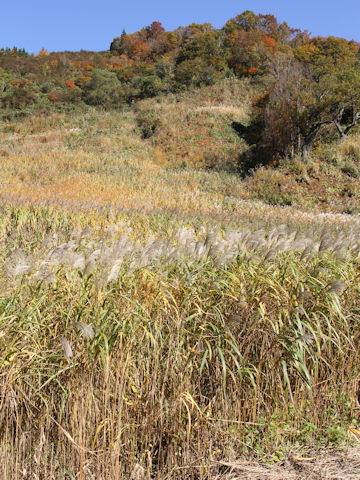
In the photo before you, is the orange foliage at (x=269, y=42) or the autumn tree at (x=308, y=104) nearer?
the autumn tree at (x=308, y=104)

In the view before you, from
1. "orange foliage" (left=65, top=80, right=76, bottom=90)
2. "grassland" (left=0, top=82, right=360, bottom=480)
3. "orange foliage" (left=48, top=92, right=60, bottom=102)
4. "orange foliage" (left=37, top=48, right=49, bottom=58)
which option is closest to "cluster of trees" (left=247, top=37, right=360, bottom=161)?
"grassland" (left=0, top=82, right=360, bottom=480)

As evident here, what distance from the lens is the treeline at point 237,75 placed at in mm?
18031

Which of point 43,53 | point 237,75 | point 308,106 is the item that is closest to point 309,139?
point 308,106

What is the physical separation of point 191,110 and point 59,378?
3047cm

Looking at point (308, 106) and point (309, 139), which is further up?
point (308, 106)

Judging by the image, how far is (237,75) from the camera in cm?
4069

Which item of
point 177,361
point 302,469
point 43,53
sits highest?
point 43,53

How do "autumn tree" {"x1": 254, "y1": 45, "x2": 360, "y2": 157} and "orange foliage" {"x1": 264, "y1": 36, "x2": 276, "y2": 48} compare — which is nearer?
"autumn tree" {"x1": 254, "y1": 45, "x2": 360, "y2": 157}

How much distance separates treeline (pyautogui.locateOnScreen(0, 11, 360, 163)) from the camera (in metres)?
18.0

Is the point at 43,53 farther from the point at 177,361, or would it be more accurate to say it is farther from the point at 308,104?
the point at 177,361

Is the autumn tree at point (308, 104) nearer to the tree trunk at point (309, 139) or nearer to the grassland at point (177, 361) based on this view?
the tree trunk at point (309, 139)

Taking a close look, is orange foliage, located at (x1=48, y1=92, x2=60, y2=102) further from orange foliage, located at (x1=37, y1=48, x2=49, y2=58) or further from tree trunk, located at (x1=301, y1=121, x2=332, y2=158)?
orange foliage, located at (x1=37, y1=48, x2=49, y2=58)

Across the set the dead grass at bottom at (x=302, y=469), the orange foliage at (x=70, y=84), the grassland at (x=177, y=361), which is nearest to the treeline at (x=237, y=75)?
the orange foliage at (x=70, y=84)

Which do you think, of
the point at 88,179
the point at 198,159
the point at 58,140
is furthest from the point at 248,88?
the point at 88,179
